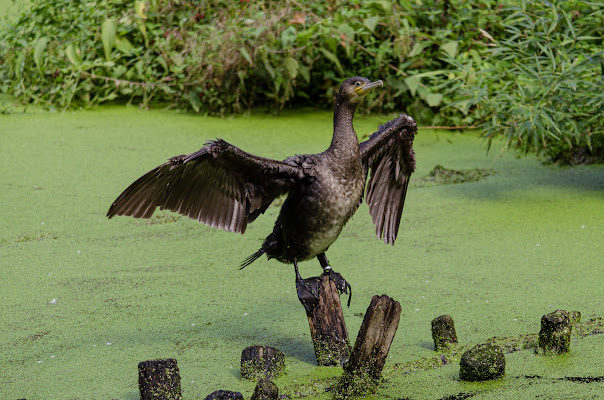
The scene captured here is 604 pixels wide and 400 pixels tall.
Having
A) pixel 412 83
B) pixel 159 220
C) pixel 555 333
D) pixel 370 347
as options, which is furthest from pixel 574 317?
pixel 412 83

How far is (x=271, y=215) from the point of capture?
4246 mm

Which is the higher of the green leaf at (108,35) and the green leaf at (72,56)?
the green leaf at (108,35)

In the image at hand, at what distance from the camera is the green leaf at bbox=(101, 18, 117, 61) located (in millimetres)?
5527

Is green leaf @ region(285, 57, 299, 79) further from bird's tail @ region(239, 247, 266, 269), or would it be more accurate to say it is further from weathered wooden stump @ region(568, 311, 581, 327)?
weathered wooden stump @ region(568, 311, 581, 327)

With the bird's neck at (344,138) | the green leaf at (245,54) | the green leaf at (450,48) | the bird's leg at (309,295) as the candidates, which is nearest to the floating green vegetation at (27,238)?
the bird's leg at (309,295)

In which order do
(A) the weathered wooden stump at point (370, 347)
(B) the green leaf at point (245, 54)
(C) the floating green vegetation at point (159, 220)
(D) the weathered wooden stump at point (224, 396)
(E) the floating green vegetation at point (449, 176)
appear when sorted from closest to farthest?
(D) the weathered wooden stump at point (224, 396), (A) the weathered wooden stump at point (370, 347), (C) the floating green vegetation at point (159, 220), (E) the floating green vegetation at point (449, 176), (B) the green leaf at point (245, 54)

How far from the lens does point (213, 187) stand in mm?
2729

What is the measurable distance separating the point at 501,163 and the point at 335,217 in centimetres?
256

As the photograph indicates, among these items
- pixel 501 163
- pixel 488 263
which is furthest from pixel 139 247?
pixel 501 163

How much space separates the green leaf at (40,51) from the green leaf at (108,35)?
16.6 inches

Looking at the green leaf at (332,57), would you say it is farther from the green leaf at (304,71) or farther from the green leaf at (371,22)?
the green leaf at (371,22)

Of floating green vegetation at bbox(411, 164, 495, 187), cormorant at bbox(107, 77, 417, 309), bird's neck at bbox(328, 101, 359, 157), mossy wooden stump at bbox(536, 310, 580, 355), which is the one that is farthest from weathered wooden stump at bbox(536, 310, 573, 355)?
floating green vegetation at bbox(411, 164, 495, 187)

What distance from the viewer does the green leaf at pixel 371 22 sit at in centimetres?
539

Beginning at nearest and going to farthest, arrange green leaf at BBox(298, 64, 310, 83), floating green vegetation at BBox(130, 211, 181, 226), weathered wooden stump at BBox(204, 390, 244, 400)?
1. weathered wooden stump at BBox(204, 390, 244, 400)
2. floating green vegetation at BBox(130, 211, 181, 226)
3. green leaf at BBox(298, 64, 310, 83)
